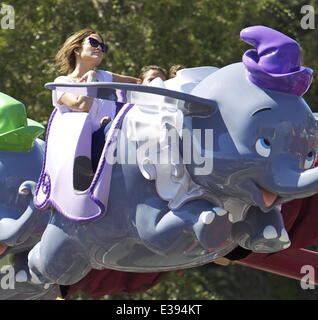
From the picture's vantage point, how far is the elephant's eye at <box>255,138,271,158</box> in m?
3.87

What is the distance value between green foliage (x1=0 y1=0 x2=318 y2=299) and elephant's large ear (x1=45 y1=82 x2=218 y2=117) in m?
4.68

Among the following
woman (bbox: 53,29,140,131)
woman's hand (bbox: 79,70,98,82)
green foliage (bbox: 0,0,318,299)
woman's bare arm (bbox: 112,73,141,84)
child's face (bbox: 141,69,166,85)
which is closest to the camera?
woman's hand (bbox: 79,70,98,82)

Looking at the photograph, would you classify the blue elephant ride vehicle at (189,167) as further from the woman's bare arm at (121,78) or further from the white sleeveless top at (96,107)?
the woman's bare arm at (121,78)

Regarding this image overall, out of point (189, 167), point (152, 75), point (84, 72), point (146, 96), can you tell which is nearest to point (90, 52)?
point (84, 72)

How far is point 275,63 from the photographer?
3.92m

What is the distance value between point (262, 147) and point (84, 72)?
1024mm

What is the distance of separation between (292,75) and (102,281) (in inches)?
69.5

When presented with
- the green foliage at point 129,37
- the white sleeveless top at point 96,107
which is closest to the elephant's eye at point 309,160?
the white sleeveless top at point 96,107

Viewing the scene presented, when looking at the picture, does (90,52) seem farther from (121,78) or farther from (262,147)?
(262,147)

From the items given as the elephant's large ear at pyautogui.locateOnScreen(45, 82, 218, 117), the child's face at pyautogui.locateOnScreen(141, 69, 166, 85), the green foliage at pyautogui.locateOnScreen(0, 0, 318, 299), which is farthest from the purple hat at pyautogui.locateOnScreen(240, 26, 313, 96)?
the green foliage at pyautogui.locateOnScreen(0, 0, 318, 299)

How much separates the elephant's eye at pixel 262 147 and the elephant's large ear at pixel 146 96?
0.20 meters

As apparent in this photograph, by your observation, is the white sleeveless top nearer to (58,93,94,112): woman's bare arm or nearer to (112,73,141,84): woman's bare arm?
(58,93,94,112): woman's bare arm

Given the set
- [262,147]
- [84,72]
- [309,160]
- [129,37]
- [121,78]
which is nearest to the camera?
[262,147]

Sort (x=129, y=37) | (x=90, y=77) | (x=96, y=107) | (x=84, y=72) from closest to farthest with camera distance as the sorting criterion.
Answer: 1. (x=90, y=77)
2. (x=96, y=107)
3. (x=84, y=72)
4. (x=129, y=37)
